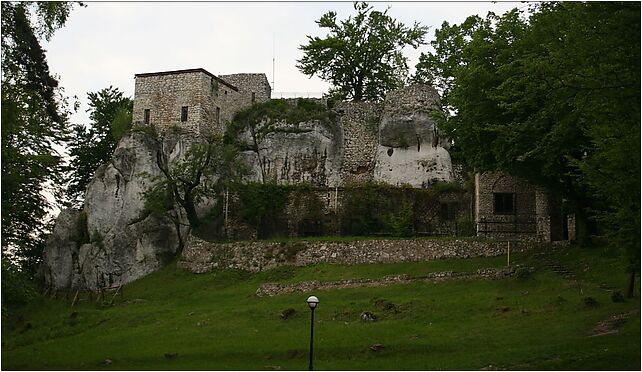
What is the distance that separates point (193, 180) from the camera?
4644cm

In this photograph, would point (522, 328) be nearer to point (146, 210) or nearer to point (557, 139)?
point (557, 139)

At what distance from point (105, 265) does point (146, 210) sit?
13.6ft

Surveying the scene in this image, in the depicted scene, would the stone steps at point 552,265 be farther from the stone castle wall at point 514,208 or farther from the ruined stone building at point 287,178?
the stone castle wall at point 514,208

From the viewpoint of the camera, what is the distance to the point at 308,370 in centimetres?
2388

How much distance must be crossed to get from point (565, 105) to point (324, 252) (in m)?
16.9

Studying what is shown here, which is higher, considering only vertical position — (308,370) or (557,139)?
→ (557,139)

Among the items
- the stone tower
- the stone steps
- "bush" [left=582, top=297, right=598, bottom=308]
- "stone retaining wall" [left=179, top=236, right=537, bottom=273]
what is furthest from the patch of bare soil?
the stone tower

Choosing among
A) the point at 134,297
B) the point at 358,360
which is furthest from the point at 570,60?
the point at 134,297

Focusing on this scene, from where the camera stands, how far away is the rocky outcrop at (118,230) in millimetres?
47969

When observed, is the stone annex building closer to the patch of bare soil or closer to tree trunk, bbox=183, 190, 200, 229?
tree trunk, bbox=183, 190, 200, 229

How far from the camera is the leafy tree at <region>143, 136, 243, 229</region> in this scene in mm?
46375

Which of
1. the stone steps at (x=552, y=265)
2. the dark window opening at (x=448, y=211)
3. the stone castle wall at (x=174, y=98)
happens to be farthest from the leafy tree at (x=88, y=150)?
the stone steps at (x=552, y=265)

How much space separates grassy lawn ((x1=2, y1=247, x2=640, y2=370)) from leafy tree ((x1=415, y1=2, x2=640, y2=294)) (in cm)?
311

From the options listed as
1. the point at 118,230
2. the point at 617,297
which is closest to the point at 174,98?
the point at 118,230
